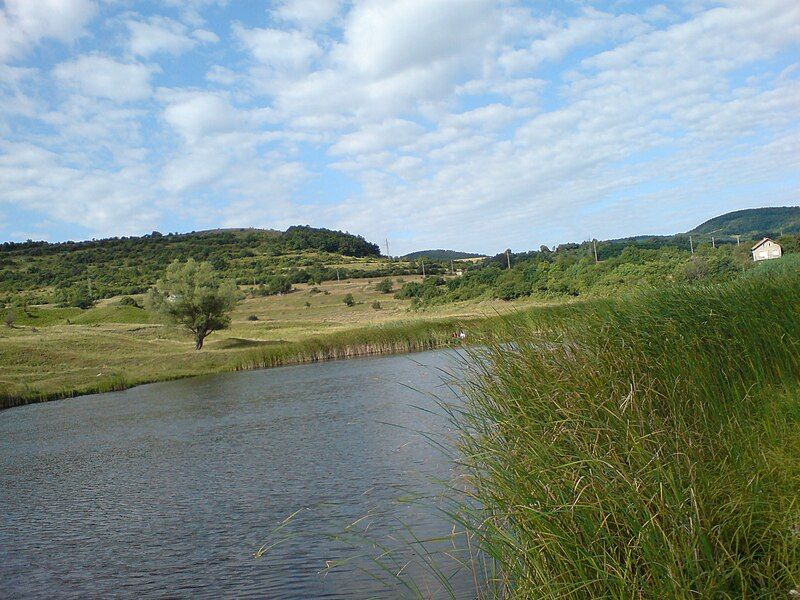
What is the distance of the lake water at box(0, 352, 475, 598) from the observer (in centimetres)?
768

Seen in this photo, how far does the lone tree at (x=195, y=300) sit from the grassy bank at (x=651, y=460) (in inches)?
1737

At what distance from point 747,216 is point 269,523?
162 m

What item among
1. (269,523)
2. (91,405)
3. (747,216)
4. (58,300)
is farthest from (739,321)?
(747,216)

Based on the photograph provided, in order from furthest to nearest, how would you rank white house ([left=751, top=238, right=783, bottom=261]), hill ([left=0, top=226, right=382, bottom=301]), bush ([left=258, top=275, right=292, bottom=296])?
hill ([left=0, top=226, right=382, bottom=301])
bush ([left=258, top=275, right=292, bottom=296])
white house ([left=751, top=238, right=783, bottom=261])

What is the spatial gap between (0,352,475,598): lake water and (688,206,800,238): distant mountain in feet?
412

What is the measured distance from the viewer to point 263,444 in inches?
599

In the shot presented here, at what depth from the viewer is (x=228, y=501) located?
10.7 m

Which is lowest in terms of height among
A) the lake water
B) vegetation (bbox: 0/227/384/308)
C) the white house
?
the lake water

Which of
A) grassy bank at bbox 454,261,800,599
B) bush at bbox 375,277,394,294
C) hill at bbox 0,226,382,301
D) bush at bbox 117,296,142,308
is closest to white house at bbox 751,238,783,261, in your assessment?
grassy bank at bbox 454,261,800,599

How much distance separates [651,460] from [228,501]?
8378 millimetres

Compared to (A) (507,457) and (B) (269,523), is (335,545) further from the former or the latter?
(A) (507,457)

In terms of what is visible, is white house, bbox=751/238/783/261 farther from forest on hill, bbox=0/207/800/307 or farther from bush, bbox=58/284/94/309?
bush, bbox=58/284/94/309

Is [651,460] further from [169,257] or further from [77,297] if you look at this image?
[169,257]

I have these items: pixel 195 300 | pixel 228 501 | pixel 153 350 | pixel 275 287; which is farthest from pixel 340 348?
pixel 275 287
